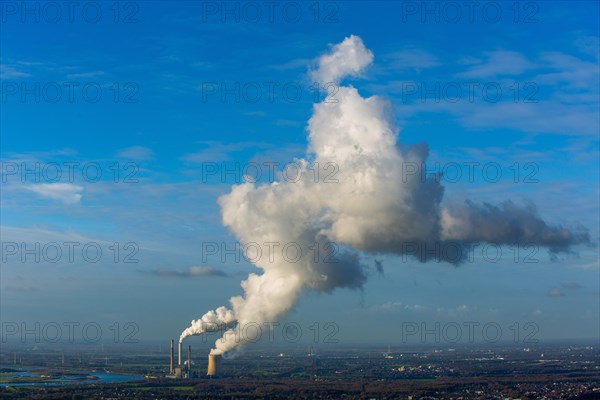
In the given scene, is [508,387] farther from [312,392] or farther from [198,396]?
[198,396]

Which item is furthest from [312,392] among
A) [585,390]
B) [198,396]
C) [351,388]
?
[585,390]

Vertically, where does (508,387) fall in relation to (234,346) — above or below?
below

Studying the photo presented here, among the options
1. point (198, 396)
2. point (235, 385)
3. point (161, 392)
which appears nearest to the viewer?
point (198, 396)

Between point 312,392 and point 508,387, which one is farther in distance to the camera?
point 508,387

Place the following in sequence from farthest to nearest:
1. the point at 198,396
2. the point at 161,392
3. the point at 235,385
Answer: the point at 235,385
the point at 161,392
the point at 198,396

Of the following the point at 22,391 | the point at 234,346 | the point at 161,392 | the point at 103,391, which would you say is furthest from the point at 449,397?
the point at 22,391

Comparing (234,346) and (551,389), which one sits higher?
(234,346)

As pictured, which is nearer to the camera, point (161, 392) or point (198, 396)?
point (198, 396)

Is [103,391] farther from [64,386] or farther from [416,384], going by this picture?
[416,384]
